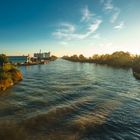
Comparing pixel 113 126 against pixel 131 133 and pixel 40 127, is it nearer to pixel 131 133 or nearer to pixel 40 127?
pixel 131 133

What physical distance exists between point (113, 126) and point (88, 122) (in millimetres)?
2581

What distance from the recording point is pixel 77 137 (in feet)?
53.2

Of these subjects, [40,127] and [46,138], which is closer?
[46,138]

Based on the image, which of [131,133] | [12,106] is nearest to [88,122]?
[131,133]

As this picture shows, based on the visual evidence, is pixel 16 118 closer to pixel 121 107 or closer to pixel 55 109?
pixel 55 109

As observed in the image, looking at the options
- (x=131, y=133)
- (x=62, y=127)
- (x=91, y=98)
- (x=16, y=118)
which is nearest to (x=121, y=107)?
(x=91, y=98)

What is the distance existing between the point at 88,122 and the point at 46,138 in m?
5.41

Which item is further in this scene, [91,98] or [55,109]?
[91,98]

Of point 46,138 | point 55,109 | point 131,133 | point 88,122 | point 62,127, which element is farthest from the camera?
point 55,109

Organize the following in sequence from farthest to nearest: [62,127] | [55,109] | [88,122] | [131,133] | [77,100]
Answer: [77,100] → [55,109] → [88,122] → [62,127] → [131,133]

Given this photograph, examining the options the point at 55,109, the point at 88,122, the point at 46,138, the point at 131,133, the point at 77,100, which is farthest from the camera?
the point at 77,100

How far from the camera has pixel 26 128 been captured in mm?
18125

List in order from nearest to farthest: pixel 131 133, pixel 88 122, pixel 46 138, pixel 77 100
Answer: pixel 46 138
pixel 131 133
pixel 88 122
pixel 77 100

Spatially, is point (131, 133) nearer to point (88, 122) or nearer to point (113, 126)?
point (113, 126)
